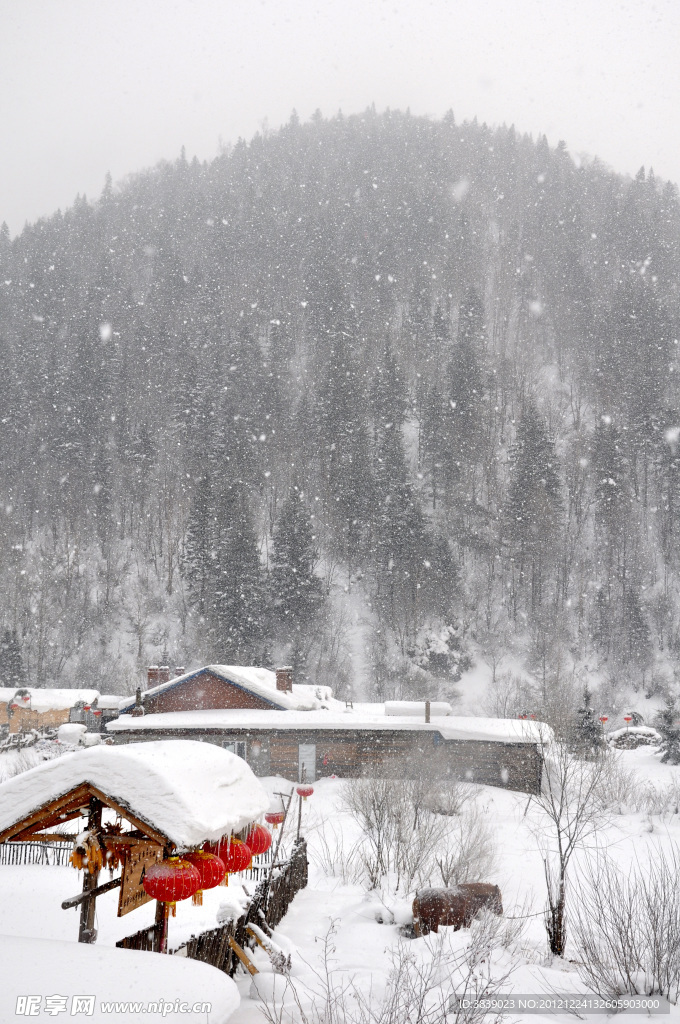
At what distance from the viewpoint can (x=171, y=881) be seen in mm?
7055

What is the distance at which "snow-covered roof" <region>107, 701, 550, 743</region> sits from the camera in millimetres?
29828

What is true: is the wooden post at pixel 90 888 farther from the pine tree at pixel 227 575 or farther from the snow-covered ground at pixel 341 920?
the pine tree at pixel 227 575

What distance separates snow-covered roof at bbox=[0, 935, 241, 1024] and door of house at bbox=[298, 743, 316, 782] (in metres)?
25.2

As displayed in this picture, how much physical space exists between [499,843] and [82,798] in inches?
689

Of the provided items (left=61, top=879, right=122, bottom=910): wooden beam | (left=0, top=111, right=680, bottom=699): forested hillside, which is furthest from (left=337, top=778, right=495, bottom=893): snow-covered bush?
(left=0, top=111, right=680, bottom=699): forested hillside

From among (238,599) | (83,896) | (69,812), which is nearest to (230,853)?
(83,896)

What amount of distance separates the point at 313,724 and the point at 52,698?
2523 cm

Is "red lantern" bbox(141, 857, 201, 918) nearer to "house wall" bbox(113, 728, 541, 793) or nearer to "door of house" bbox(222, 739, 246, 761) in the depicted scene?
"house wall" bbox(113, 728, 541, 793)

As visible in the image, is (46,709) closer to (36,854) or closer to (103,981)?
(36,854)

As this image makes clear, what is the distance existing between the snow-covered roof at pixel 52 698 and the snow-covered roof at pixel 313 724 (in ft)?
56.3

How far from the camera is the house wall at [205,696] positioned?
32.2 meters

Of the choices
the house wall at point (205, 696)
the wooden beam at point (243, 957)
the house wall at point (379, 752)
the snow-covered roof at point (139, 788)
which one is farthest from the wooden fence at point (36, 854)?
the snow-covered roof at point (139, 788)

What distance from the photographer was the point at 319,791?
2880 cm

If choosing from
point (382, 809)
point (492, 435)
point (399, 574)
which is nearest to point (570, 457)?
point (492, 435)
